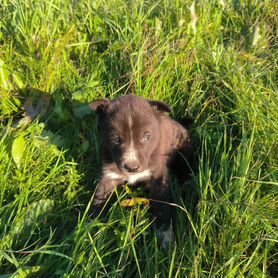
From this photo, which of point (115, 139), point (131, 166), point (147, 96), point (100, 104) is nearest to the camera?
point (131, 166)

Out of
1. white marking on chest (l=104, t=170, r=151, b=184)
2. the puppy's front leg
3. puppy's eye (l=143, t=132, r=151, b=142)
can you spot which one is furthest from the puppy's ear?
the puppy's front leg

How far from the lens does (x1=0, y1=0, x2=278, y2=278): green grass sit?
2.94m

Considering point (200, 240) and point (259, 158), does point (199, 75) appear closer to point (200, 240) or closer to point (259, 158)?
point (259, 158)

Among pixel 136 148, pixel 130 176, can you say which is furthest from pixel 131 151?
pixel 130 176

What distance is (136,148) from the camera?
11.5 feet

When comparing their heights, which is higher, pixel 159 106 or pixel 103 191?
pixel 159 106

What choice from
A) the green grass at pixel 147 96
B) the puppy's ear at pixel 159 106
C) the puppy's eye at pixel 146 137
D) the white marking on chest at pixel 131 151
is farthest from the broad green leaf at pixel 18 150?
the puppy's ear at pixel 159 106

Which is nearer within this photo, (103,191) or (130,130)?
(130,130)

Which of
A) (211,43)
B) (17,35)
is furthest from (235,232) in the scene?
(17,35)

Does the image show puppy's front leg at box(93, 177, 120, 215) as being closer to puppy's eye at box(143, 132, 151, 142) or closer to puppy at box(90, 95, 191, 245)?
puppy at box(90, 95, 191, 245)

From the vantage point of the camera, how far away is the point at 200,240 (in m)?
2.87

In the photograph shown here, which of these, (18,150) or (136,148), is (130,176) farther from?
(18,150)

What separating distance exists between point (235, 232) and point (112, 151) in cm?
125

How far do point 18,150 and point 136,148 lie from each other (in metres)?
1.03
